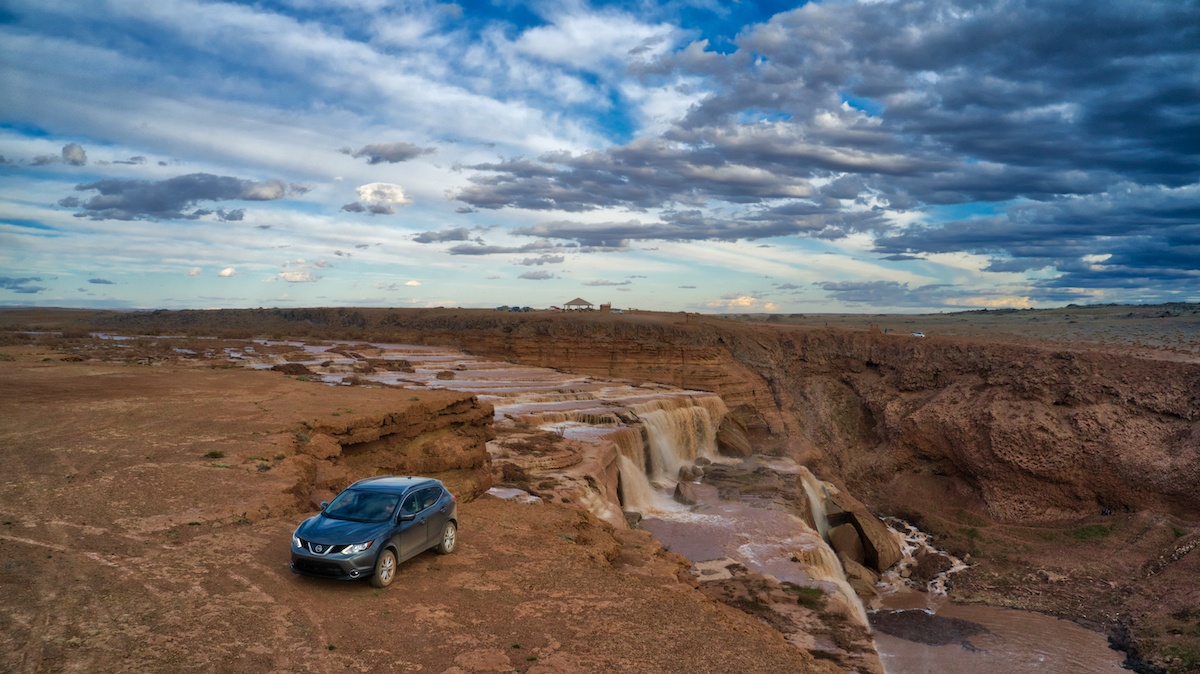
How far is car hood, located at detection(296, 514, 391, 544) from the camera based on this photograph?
969cm

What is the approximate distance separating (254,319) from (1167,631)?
129 m

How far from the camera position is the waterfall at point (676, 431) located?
32.4 meters

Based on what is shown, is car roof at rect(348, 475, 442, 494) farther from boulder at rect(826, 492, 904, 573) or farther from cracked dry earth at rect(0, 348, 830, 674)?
boulder at rect(826, 492, 904, 573)

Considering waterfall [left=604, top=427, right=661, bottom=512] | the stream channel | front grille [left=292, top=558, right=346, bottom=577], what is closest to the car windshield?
front grille [left=292, top=558, right=346, bottom=577]

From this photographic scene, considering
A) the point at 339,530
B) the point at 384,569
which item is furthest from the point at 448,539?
the point at 339,530

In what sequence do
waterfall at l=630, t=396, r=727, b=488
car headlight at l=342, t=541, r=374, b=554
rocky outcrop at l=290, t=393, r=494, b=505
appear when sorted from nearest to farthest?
car headlight at l=342, t=541, r=374, b=554, rocky outcrop at l=290, t=393, r=494, b=505, waterfall at l=630, t=396, r=727, b=488

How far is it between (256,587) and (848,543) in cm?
2404

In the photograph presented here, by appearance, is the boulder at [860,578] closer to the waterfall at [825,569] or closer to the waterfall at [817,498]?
the waterfall at [825,569]

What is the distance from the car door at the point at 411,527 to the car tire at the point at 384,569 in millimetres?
220

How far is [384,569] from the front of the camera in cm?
1010

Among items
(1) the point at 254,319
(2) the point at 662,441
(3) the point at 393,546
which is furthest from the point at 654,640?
(1) the point at 254,319

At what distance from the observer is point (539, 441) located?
26766 millimetres

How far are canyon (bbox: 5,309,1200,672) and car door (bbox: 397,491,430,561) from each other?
3201 mm

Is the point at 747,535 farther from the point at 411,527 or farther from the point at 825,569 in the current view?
the point at 411,527
